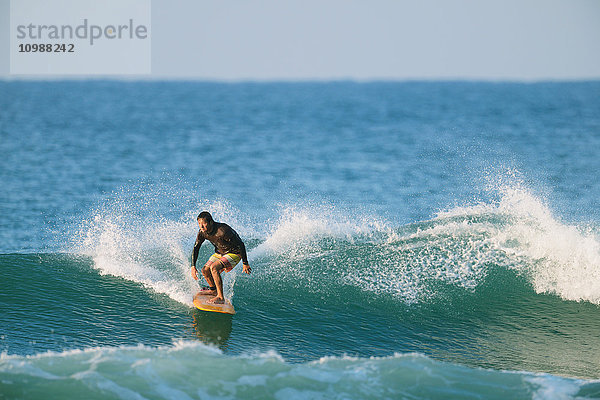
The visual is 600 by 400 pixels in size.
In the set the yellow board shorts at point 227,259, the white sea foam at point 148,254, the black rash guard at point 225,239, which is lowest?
→ the white sea foam at point 148,254

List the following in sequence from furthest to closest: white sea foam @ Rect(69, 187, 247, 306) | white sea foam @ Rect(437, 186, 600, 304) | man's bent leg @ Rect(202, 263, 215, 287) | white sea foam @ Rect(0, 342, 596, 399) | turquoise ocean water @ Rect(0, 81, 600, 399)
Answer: white sea foam @ Rect(437, 186, 600, 304) → white sea foam @ Rect(69, 187, 247, 306) → man's bent leg @ Rect(202, 263, 215, 287) → turquoise ocean water @ Rect(0, 81, 600, 399) → white sea foam @ Rect(0, 342, 596, 399)

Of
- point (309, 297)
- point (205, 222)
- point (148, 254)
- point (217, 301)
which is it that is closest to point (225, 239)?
point (205, 222)

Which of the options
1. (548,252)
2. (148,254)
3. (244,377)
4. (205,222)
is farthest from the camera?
(148,254)

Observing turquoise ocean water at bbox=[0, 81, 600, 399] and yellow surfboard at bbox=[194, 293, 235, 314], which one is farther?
yellow surfboard at bbox=[194, 293, 235, 314]

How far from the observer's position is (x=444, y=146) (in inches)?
1617

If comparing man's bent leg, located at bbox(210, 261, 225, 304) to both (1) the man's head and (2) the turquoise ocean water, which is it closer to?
(2) the turquoise ocean water

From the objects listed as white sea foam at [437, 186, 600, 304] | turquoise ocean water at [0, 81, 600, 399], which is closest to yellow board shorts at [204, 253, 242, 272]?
turquoise ocean water at [0, 81, 600, 399]

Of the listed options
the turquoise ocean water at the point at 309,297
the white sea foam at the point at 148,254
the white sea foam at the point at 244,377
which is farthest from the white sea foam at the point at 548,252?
the white sea foam at the point at 148,254

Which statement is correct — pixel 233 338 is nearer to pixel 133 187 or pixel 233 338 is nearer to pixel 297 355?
pixel 297 355

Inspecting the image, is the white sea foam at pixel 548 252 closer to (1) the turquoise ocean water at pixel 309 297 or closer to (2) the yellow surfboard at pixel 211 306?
(1) the turquoise ocean water at pixel 309 297

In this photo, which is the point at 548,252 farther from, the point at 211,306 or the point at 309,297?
the point at 211,306

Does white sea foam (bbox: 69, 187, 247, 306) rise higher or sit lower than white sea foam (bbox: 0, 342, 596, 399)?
higher

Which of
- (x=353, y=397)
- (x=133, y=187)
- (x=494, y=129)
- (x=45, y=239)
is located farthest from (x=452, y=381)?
(x=494, y=129)

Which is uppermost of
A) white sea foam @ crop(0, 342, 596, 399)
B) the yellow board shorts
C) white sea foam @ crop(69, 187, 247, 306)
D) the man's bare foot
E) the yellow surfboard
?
the yellow board shorts
